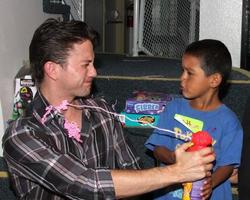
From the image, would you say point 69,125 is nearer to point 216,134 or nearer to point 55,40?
point 55,40

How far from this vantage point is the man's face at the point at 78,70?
1.15 m

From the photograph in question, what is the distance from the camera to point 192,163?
0.92m

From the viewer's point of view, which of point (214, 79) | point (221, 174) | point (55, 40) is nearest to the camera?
point (55, 40)

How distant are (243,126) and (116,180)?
22.8 inches

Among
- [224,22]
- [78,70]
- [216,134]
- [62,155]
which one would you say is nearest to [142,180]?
[62,155]

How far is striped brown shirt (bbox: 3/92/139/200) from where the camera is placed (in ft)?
3.28

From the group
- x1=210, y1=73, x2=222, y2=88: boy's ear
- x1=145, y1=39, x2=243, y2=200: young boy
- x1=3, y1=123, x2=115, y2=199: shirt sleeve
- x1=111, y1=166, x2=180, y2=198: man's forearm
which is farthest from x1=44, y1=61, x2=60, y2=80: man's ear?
x1=210, y1=73, x2=222, y2=88: boy's ear

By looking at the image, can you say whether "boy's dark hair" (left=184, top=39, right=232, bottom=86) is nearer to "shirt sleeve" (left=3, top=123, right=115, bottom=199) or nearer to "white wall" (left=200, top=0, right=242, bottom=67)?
"shirt sleeve" (left=3, top=123, right=115, bottom=199)

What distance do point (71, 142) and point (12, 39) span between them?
863mm

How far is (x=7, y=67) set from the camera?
180 cm

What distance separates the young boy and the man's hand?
1.37 feet

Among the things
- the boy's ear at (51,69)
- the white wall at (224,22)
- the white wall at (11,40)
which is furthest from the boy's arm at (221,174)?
the white wall at (224,22)

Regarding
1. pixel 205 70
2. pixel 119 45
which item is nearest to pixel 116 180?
pixel 205 70

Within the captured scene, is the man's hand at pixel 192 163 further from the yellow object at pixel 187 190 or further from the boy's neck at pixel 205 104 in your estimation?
the boy's neck at pixel 205 104
